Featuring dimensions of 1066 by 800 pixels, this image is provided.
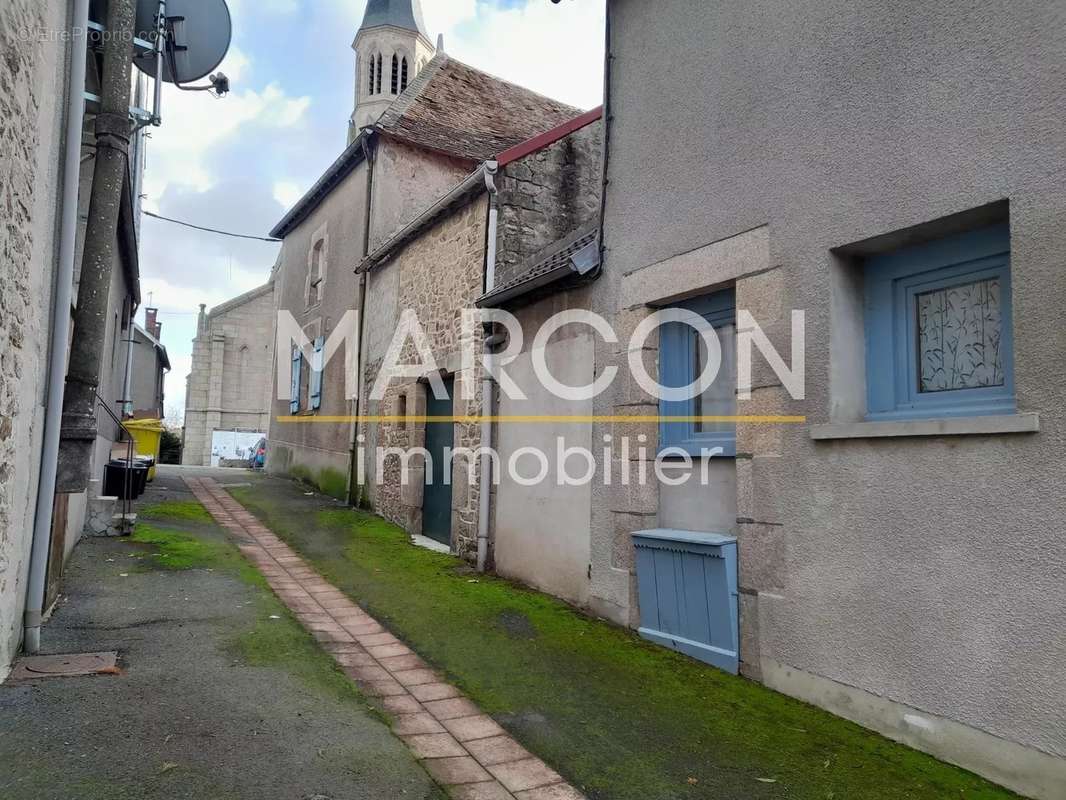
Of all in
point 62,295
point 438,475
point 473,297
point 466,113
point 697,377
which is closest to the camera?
point 62,295

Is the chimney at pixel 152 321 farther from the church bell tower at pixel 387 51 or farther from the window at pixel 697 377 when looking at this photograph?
the window at pixel 697 377

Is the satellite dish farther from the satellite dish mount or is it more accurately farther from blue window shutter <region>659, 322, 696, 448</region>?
blue window shutter <region>659, 322, 696, 448</region>

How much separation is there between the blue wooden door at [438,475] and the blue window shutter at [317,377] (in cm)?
524

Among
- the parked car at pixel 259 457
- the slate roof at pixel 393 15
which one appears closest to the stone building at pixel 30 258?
the parked car at pixel 259 457

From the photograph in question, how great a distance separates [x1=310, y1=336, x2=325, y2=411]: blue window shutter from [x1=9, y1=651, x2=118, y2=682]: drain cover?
33.6 feet

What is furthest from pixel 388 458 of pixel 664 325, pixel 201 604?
pixel 664 325

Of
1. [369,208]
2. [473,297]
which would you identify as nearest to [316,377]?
[369,208]

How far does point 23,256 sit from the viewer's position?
3602 mm

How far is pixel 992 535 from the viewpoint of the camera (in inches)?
130

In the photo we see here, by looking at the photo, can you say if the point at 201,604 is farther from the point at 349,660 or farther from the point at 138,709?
the point at 138,709

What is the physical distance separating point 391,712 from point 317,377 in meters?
11.4

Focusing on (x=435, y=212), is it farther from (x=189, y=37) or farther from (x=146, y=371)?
(x=146, y=371)

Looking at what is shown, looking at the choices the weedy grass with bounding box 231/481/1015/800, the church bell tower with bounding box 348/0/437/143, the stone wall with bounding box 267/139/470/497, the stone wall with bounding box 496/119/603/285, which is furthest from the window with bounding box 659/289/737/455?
the church bell tower with bounding box 348/0/437/143

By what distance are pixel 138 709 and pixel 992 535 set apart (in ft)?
13.7
